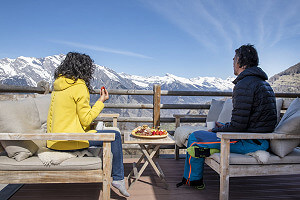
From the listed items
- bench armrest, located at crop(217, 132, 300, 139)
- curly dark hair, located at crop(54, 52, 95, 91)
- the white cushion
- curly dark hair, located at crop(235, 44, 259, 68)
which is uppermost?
curly dark hair, located at crop(235, 44, 259, 68)

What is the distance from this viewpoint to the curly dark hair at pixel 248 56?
8.28 ft

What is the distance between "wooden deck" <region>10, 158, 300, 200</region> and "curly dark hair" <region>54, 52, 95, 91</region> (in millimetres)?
1267

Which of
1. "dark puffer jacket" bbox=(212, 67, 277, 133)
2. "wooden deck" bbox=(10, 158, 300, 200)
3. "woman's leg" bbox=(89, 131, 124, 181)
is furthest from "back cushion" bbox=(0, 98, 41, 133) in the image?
"dark puffer jacket" bbox=(212, 67, 277, 133)

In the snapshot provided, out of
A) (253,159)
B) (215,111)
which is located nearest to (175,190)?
(253,159)

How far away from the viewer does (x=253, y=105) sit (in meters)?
2.32

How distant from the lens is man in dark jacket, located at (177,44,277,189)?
2289 millimetres

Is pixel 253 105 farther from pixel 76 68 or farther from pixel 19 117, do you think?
pixel 19 117

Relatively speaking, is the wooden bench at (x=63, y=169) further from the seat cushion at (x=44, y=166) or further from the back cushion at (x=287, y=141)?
the back cushion at (x=287, y=141)

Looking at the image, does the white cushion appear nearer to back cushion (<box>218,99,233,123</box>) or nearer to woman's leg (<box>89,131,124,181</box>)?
woman's leg (<box>89,131,124,181</box>)

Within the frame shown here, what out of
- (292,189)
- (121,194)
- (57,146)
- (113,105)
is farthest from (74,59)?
(292,189)

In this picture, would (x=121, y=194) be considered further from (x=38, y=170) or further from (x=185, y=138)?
(x=185, y=138)

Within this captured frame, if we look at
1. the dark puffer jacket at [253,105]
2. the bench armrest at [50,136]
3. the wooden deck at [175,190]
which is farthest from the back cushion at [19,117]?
the dark puffer jacket at [253,105]

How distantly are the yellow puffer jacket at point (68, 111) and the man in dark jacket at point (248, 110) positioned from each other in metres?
1.23

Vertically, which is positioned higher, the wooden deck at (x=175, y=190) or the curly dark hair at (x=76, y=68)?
the curly dark hair at (x=76, y=68)
